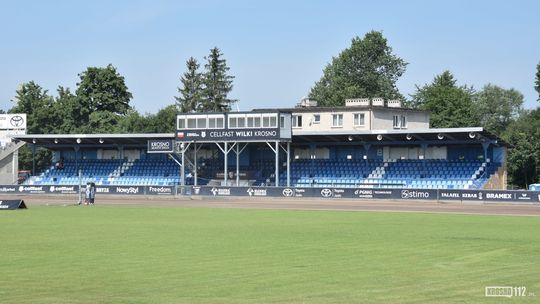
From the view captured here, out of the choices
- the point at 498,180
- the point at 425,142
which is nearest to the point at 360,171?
the point at 425,142

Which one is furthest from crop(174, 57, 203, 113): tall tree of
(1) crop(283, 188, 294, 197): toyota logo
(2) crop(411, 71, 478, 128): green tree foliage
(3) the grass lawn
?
(3) the grass lawn

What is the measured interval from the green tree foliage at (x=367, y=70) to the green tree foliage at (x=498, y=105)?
1769cm

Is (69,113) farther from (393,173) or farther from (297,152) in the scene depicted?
(393,173)

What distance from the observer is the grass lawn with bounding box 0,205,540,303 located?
52.9ft

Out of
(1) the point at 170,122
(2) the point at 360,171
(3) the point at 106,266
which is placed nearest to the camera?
(3) the point at 106,266

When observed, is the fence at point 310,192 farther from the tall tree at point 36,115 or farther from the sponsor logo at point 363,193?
the tall tree at point 36,115

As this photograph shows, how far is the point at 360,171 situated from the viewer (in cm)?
7931

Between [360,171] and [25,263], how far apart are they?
60.0 meters

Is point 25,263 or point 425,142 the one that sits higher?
point 425,142

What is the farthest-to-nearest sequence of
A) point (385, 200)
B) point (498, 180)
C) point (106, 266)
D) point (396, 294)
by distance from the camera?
point (498, 180)
point (385, 200)
point (106, 266)
point (396, 294)

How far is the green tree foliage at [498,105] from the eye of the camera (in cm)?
14512

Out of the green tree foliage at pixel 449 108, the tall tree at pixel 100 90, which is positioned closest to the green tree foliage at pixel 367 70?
the green tree foliage at pixel 449 108

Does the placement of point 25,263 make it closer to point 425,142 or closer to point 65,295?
point 65,295

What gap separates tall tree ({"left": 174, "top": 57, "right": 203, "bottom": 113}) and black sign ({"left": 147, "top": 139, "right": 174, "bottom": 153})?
55.3 metres
